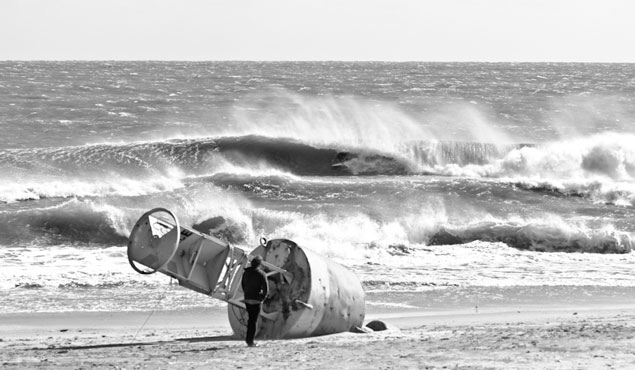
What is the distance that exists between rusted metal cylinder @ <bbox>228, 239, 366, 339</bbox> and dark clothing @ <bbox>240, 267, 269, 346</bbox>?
61cm

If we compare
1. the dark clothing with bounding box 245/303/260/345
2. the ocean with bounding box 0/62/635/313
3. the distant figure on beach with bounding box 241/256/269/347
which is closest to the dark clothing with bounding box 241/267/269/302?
the distant figure on beach with bounding box 241/256/269/347

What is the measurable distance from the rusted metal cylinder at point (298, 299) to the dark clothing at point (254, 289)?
0.61 metres

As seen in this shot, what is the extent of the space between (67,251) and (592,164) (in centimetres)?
2198

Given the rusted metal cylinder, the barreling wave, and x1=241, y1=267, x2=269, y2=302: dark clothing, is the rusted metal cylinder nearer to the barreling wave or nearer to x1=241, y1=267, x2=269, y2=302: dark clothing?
x1=241, y1=267, x2=269, y2=302: dark clothing

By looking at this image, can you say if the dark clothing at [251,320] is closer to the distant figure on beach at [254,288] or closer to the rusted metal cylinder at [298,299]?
the distant figure on beach at [254,288]

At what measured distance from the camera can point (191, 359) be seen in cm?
1112

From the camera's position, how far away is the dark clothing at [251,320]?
40.5 feet

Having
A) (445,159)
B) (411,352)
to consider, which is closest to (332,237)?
(411,352)

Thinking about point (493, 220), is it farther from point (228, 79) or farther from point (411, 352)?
point (228, 79)

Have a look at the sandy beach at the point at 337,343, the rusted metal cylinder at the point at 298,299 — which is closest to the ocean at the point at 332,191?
the sandy beach at the point at 337,343

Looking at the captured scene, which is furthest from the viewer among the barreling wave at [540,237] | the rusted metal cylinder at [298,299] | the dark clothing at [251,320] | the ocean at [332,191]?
the barreling wave at [540,237]

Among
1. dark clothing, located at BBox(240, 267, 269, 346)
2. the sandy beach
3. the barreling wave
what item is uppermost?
dark clothing, located at BBox(240, 267, 269, 346)

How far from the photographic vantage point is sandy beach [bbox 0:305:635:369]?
10.7 m

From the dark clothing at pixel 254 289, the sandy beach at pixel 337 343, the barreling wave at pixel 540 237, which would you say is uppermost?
the dark clothing at pixel 254 289
